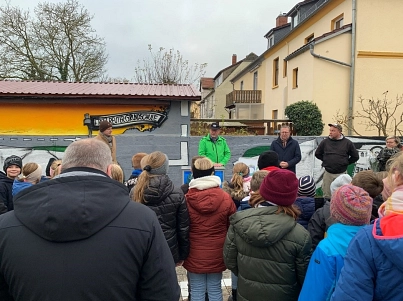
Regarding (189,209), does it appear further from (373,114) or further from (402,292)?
(373,114)

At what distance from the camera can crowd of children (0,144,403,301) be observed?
1.72m

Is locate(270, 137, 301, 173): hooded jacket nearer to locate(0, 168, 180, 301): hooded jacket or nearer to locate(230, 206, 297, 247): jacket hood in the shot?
locate(230, 206, 297, 247): jacket hood

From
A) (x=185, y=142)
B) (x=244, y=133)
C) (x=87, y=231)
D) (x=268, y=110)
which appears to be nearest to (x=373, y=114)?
(x=244, y=133)

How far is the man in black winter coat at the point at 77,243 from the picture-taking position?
4.61 ft

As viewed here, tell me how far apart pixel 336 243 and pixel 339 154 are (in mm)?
4991

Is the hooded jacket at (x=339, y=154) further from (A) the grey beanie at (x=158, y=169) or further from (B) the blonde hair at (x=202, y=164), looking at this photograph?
(A) the grey beanie at (x=158, y=169)

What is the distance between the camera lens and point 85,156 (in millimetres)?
1651

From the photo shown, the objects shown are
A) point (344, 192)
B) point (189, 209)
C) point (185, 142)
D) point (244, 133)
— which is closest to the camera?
point (344, 192)

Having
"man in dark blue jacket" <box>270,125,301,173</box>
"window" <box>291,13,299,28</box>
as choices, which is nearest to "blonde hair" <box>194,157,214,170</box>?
"man in dark blue jacket" <box>270,125,301,173</box>

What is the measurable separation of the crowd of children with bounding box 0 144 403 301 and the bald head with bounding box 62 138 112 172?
1.90ft

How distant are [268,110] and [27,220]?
24478mm

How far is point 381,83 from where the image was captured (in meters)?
15.6

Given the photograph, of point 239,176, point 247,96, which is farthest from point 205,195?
point 247,96

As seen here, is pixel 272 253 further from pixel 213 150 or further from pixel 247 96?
pixel 247 96
